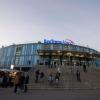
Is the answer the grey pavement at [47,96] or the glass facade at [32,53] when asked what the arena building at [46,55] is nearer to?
the glass facade at [32,53]

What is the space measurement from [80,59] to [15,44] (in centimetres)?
2616

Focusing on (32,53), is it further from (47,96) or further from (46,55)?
(47,96)

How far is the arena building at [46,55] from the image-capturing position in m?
61.5

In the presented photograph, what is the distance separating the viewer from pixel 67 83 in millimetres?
27719

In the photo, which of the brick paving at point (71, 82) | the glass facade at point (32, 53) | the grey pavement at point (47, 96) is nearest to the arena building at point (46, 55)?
the glass facade at point (32, 53)

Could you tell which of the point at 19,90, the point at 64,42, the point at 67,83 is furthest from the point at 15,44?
the point at 19,90

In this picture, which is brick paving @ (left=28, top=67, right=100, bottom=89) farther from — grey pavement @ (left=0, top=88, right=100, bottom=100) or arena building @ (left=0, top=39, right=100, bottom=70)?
arena building @ (left=0, top=39, right=100, bottom=70)

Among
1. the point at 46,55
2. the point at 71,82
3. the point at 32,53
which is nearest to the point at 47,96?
the point at 71,82

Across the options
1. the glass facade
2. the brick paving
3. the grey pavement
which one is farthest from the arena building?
the grey pavement

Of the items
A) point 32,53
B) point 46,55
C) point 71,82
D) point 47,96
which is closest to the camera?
point 47,96

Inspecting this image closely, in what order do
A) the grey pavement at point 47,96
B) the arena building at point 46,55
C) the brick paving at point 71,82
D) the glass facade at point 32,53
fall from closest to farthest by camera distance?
the grey pavement at point 47,96, the brick paving at point 71,82, the arena building at point 46,55, the glass facade at point 32,53

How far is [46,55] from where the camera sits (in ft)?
208

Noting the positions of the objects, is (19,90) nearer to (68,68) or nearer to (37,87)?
(37,87)

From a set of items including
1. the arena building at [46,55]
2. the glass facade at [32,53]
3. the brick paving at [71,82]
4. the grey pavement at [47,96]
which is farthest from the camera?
the glass facade at [32,53]
